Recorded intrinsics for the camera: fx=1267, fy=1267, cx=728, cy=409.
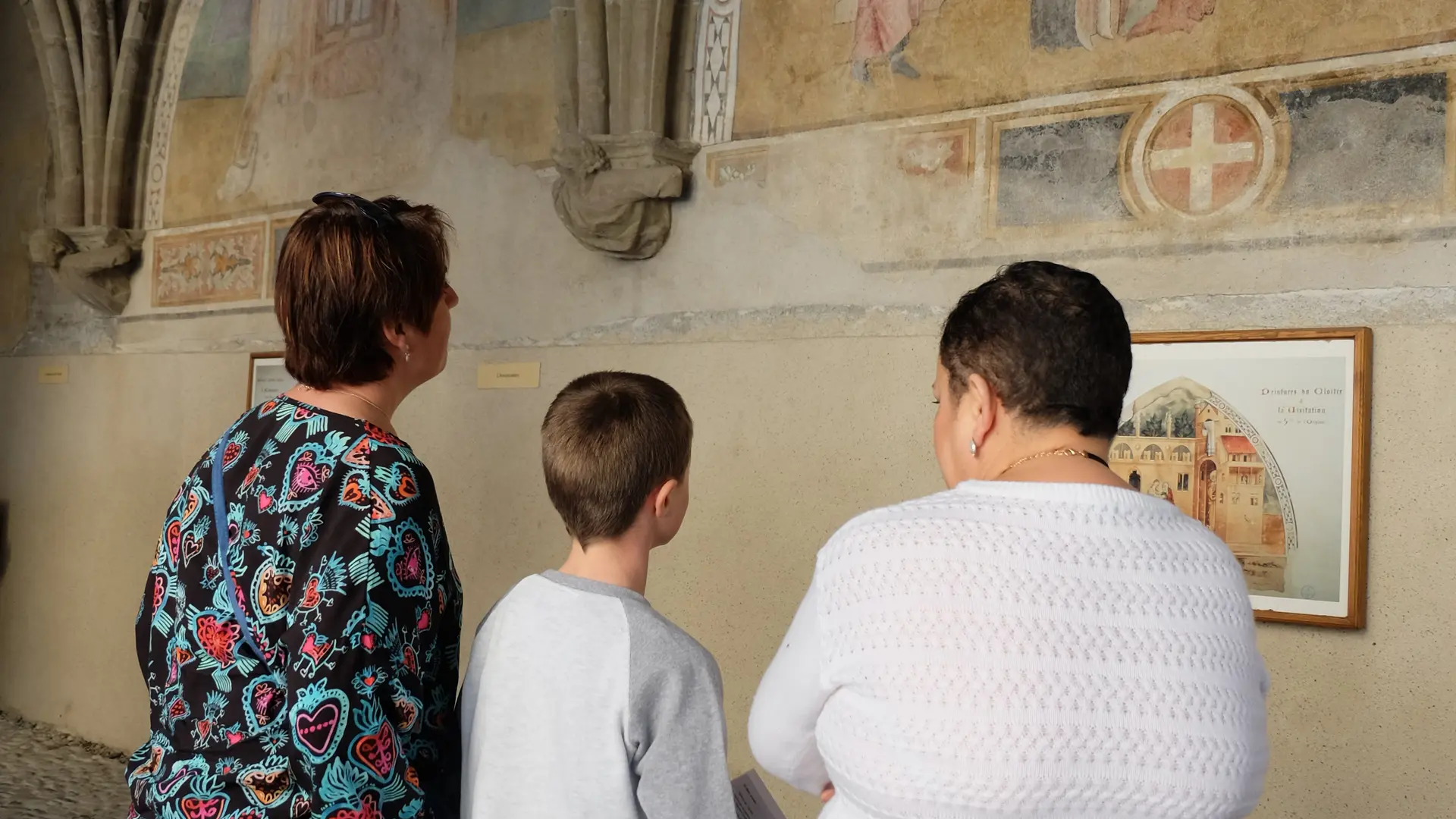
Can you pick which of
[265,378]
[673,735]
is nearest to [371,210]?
[673,735]

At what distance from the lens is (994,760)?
1268 millimetres

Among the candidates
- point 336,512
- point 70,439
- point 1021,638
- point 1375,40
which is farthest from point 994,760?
point 70,439

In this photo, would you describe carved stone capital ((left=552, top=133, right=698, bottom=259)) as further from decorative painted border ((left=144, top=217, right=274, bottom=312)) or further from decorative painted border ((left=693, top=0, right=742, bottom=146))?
decorative painted border ((left=144, top=217, right=274, bottom=312))

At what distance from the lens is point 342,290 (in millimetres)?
1812

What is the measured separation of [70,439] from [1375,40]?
685 centimetres

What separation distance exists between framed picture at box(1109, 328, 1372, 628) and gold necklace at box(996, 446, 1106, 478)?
196cm

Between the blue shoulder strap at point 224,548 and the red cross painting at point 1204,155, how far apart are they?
2.66 meters

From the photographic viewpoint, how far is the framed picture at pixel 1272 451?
3.17 m

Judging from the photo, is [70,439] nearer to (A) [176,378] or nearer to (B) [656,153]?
(A) [176,378]

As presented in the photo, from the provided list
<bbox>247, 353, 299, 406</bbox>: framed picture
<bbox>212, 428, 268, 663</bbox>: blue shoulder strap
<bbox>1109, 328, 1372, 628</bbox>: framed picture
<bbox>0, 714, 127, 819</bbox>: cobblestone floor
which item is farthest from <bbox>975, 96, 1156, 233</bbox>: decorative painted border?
<bbox>0, 714, 127, 819</bbox>: cobblestone floor

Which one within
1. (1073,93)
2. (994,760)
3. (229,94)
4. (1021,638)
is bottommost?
(994,760)

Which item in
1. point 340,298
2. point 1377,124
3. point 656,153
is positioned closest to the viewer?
point 340,298

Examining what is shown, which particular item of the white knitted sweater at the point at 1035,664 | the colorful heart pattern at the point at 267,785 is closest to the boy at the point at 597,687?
the colorful heart pattern at the point at 267,785

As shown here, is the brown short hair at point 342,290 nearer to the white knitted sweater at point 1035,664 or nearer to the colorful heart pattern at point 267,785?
the colorful heart pattern at point 267,785
